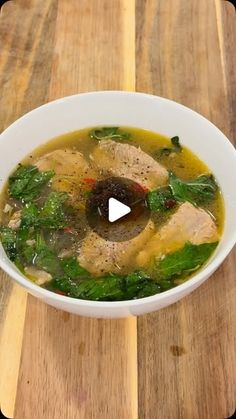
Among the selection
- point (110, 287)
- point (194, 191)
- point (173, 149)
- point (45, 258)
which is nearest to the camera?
point (110, 287)

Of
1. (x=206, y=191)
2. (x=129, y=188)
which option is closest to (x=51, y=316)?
(x=129, y=188)

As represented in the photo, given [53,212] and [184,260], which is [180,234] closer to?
[184,260]

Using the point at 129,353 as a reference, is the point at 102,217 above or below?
above

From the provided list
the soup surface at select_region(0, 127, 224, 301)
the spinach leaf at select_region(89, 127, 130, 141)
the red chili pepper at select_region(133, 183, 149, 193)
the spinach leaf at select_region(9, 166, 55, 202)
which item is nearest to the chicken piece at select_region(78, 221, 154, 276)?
the soup surface at select_region(0, 127, 224, 301)

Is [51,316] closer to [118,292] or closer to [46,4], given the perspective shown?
[118,292]

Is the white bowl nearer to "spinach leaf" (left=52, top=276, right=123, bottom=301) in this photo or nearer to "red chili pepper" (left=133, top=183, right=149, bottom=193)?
"spinach leaf" (left=52, top=276, right=123, bottom=301)
